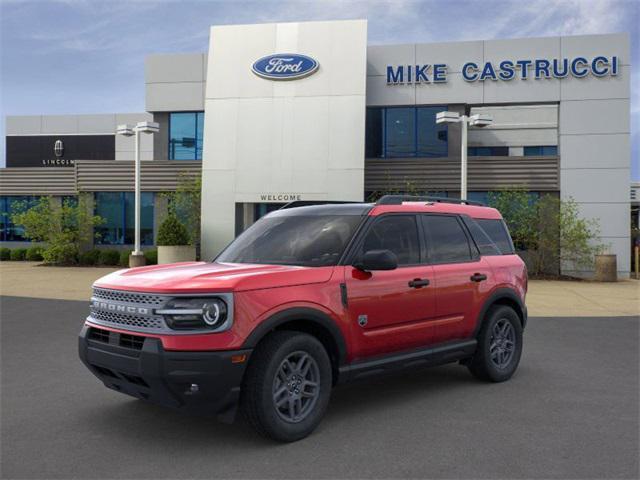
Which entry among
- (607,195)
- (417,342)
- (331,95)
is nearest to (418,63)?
(331,95)

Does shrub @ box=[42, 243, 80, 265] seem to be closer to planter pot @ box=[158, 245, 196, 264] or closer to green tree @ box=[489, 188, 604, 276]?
planter pot @ box=[158, 245, 196, 264]

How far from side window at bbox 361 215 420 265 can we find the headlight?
1.56m

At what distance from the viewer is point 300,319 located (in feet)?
15.1

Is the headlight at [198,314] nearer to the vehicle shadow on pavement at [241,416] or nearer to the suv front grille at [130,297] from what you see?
the suv front grille at [130,297]

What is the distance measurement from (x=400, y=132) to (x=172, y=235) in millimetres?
10558

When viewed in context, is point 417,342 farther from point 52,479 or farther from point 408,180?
point 408,180

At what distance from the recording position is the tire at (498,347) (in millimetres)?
6277

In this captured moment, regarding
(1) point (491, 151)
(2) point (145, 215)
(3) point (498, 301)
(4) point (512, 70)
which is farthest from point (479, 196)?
(3) point (498, 301)

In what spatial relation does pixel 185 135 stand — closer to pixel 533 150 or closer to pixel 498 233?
pixel 533 150

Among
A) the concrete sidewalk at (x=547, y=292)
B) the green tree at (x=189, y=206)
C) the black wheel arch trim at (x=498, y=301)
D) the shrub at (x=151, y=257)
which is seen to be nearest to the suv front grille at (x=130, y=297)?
the black wheel arch trim at (x=498, y=301)

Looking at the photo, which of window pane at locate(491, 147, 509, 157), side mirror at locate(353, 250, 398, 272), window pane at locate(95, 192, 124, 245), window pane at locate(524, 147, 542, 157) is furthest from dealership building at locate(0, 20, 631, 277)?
side mirror at locate(353, 250, 398, 272)

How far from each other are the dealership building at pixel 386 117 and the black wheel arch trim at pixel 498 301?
52.0ft

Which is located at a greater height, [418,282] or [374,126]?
[374,126]

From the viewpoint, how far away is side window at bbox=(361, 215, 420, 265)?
537 cm
